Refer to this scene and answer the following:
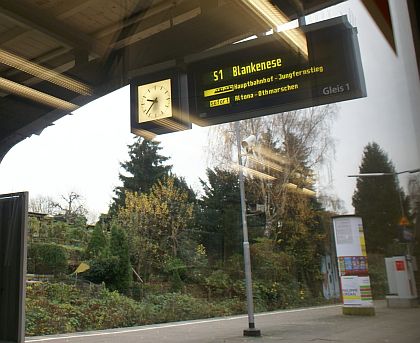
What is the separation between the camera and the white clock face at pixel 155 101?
3141 millimetres

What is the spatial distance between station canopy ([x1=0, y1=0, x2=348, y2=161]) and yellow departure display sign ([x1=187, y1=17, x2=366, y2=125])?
8.7 inches

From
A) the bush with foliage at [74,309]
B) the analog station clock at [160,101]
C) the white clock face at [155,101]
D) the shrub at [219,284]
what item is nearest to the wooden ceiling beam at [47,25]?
the analog station clock at [160,101]

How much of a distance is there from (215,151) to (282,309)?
219 centimetres

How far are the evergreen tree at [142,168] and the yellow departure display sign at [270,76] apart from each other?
592 centimetres

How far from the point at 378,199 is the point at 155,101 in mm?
2475

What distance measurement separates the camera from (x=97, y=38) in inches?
142

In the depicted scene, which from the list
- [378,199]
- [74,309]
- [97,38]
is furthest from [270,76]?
[74,309]

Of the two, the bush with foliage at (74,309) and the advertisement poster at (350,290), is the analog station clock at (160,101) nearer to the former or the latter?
the advertisement poster at (350,290)

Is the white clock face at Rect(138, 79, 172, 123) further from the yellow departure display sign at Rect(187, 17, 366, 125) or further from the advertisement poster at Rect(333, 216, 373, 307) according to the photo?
the advertisement poster at Rect(333, 216, 373, 307)

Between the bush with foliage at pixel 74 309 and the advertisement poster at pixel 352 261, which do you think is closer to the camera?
the advertisement poster at pixel 352 261

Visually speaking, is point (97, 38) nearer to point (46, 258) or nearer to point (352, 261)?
point (352, 261)

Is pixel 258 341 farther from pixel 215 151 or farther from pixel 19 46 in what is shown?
pixel 19 46

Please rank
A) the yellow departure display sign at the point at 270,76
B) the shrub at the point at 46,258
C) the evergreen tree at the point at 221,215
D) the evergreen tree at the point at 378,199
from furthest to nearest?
1. the shrub at the point at 46,258
2. the evergreen tree at the point at 221,215
3. the yellow departure display sign at the point at 270,76
4. the evergreen tree at the point at 378,199

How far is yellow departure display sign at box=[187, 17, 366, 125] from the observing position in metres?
2.55
